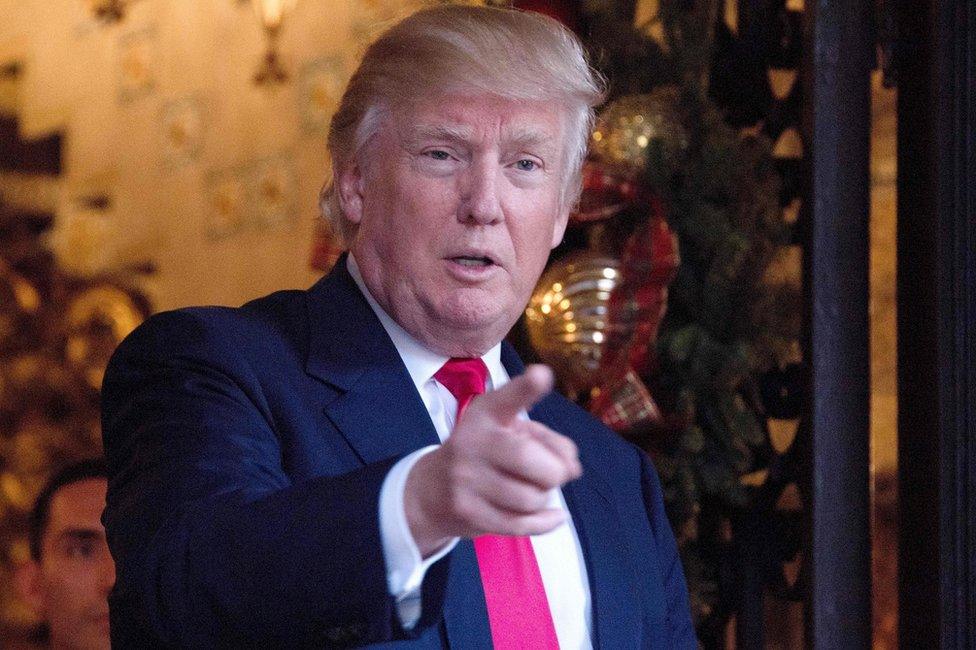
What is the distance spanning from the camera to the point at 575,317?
2.46 meters

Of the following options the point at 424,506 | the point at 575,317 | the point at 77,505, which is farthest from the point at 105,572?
the point at 424,506

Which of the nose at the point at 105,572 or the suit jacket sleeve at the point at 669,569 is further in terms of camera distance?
the nose at the point at 105,572

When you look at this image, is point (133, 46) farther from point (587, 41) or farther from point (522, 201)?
point (522, 201)

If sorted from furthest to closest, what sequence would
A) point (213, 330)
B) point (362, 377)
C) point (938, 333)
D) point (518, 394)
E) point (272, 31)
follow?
point (272, 31)
point (938, 333)
point (362, 377)
point (213, 330)
point (518, 394)

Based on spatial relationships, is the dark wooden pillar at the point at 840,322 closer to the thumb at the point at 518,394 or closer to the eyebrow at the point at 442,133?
the eyebrow at the point at 442,133

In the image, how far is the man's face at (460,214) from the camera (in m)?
1.62

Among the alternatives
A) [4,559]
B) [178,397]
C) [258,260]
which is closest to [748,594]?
[178,397]

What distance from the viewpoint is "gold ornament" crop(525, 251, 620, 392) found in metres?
2.45

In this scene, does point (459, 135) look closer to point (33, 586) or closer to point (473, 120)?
point (473, 120)

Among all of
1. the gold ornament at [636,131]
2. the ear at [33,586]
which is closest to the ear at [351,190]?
the gold ornament at [636,131]

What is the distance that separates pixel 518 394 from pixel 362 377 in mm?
663

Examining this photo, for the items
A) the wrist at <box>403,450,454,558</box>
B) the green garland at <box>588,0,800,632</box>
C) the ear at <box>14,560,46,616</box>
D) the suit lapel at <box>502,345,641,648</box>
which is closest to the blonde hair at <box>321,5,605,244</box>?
the suit lapel at <box>502,345,641,648</box>

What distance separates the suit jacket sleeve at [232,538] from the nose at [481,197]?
39 centimetres

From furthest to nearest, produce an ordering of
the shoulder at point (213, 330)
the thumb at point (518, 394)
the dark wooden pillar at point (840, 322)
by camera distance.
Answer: the dark wooden pillar at point (840, 322), the shoulder at point (213, 330), the thumb at point (518, 394)
